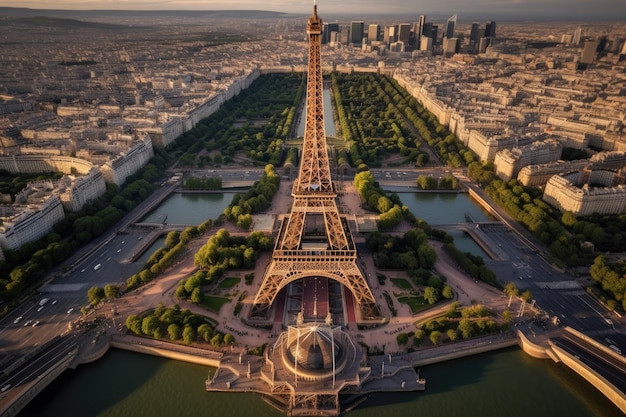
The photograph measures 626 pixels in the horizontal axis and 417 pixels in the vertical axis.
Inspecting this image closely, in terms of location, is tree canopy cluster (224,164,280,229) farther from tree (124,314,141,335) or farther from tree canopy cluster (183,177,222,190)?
tree (124,314,141,335)

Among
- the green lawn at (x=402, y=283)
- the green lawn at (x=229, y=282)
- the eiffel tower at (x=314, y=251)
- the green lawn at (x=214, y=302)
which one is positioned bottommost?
the green lawn at (x=214, y=302)

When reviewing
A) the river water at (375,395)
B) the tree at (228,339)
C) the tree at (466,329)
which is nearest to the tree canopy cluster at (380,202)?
the tree at (466,329)

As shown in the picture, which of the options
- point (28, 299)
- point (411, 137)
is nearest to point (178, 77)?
point (411, 137)

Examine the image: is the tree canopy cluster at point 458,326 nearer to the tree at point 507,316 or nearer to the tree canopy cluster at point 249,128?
the tree at point 507,316

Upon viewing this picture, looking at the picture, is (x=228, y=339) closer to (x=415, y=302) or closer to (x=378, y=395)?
(x=378, y=395)

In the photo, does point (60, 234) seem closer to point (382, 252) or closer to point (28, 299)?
point (28, 299)
